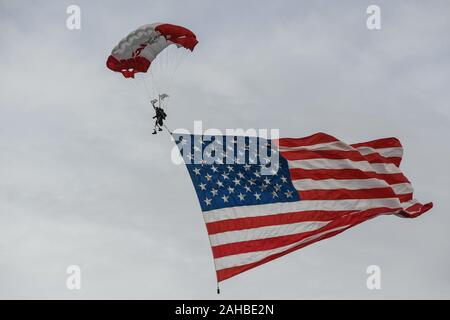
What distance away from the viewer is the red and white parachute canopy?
4688 cm

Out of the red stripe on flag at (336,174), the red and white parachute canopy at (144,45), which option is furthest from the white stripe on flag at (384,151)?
the red and white parachute canopy at (144,45)

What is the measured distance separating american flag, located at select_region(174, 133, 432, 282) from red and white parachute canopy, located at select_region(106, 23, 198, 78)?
3.68m

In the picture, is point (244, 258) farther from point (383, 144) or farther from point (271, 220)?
point (383, 144)

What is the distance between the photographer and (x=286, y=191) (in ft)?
152

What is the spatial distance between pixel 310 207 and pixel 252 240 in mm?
2733

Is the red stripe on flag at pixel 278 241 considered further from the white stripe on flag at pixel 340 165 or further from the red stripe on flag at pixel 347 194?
the white stripe on flag at pixel 340 165

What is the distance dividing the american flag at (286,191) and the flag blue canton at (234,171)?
0.03m

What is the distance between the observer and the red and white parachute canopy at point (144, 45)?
46875 mm

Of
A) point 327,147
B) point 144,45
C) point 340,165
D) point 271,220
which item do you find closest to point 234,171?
point 271,220

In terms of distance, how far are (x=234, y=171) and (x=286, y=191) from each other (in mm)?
1924

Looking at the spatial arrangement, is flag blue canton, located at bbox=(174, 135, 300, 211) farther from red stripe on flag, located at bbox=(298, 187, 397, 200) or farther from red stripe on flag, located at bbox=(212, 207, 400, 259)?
red stripe on flag, located at bbox=(212, 207, 400, 259)

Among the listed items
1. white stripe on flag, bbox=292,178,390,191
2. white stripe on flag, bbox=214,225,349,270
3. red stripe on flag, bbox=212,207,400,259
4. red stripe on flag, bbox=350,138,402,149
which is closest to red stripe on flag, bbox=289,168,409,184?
white stripe on flag, bbox=292,178,390,191
